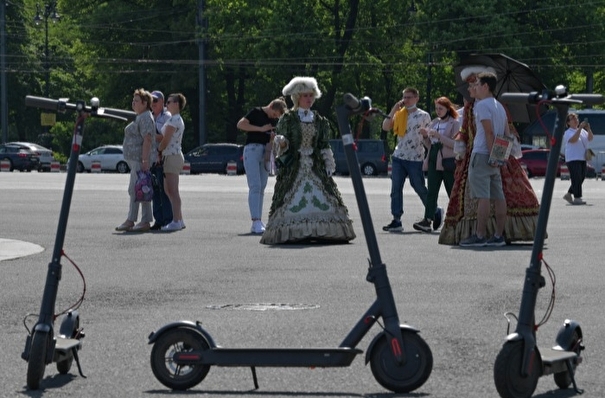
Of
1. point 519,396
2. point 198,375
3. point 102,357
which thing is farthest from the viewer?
point 102,357

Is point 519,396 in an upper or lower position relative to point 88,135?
upper

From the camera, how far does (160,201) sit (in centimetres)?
1983

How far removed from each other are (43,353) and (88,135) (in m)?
73.5

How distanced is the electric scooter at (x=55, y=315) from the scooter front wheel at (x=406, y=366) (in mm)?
1452

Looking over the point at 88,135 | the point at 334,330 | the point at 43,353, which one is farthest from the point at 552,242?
the point at 88,135

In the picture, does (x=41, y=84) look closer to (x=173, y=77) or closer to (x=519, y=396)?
(x=173, y=77)

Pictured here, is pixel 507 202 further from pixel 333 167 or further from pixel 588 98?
pixel 588 98

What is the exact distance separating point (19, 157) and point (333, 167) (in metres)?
54.8

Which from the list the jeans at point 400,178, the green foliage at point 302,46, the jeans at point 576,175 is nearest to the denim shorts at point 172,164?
the jeans at point 400,178

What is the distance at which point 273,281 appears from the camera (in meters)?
12.5

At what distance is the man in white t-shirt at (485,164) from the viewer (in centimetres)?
1555

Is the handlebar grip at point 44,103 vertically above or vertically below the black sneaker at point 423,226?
above

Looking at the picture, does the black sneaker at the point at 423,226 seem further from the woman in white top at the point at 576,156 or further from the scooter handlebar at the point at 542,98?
the scooter handlebar at the point at 542,98

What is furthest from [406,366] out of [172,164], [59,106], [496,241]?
[172,164]
